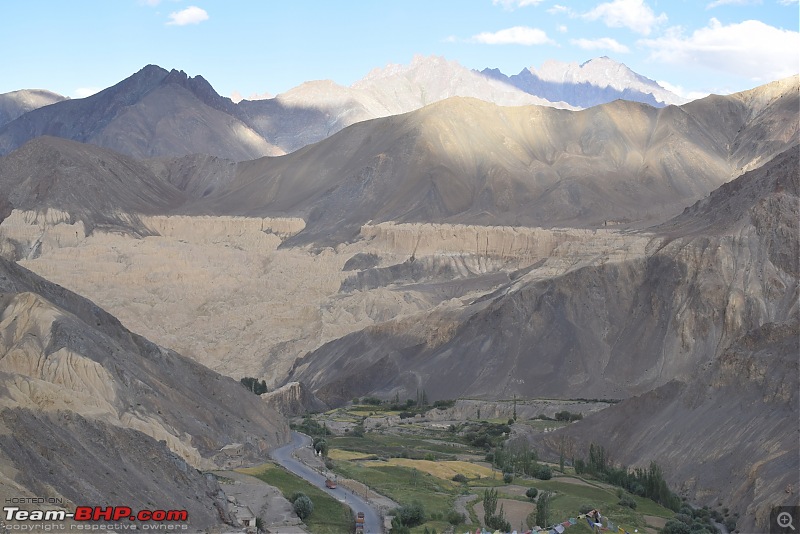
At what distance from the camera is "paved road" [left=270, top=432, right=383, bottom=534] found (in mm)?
52750

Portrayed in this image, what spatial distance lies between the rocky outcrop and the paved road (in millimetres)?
32980

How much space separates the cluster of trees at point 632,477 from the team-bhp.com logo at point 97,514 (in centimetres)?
2859

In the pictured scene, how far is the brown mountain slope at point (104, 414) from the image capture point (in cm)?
4147

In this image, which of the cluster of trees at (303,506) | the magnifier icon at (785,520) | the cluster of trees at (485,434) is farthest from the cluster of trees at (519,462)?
the cluster of trees at (303,506)

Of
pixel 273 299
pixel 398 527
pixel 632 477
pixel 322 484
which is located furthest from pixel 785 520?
pixel 273 299

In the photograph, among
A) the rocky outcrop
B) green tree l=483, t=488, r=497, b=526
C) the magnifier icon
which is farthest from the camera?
the rocky outcrop

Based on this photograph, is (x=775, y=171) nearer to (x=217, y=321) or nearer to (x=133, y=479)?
(x=217, y=321)

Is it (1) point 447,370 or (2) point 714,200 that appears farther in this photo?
(2) point 714,200

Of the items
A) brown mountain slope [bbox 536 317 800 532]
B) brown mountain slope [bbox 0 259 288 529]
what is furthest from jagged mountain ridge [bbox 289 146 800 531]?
brown mountain slope [bbox 0 259 288 529]

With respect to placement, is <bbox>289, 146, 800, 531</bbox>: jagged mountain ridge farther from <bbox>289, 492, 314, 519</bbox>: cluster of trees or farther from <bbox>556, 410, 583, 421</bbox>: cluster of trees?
Answer: <bbox>289, 492, 314, 519</bbox>: cluster of trees

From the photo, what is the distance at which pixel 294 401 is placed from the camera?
11325cm

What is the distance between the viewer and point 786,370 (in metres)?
69.5

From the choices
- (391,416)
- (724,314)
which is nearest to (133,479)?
(391,416)

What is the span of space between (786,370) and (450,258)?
12679 cm
